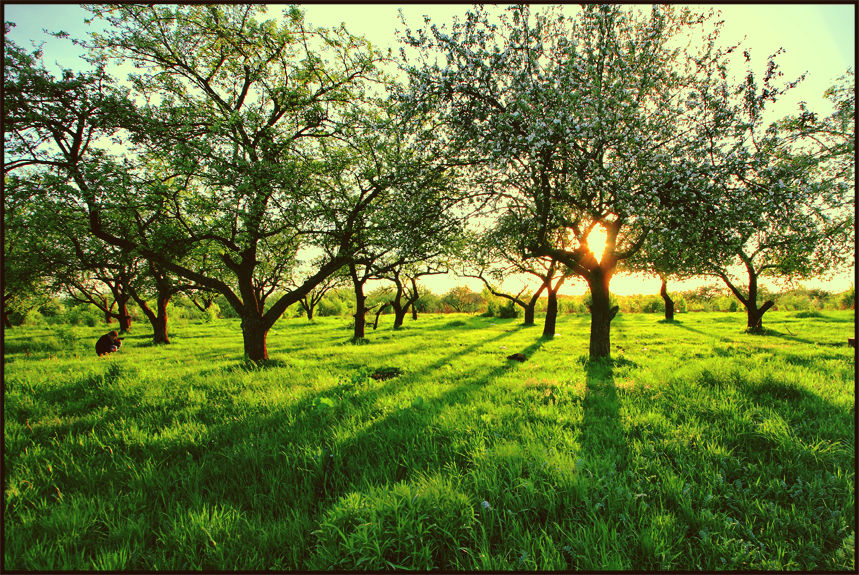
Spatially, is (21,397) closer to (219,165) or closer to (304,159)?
(219,165)

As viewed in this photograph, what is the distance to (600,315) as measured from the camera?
12945mm

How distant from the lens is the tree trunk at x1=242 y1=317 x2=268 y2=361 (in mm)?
12742

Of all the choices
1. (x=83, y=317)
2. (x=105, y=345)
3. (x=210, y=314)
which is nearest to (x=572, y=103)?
(x=105, y=345)

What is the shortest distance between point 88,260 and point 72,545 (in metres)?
14.0

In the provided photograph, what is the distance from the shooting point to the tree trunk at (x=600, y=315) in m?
12.7

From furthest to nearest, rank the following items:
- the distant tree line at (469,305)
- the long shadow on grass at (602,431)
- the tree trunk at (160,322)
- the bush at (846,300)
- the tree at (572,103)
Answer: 1. the bush at (846,300)
2. the distant tree line at (469,305)
3. the tree trunk at (160,322)
4. the tree at (572,103)
5. the long shadow on grass at (602,431)

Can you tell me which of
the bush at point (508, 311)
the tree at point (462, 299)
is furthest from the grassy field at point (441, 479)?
the tree at point (462, 299)

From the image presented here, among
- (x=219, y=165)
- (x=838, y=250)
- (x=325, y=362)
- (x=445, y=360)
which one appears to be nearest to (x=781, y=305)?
(x=838, y=250)

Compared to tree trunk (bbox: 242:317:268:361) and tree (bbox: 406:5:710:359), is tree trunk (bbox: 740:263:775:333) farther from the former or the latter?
tree trunk (bbox: 242:317:268:361)

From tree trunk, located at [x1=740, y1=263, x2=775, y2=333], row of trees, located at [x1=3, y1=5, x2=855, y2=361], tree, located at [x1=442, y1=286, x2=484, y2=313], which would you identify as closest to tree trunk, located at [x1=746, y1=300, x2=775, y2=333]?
tree trunk, located at [x1=740, y1=263, x2=775, y2=333]

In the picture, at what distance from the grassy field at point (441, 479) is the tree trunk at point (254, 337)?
522 centimetres

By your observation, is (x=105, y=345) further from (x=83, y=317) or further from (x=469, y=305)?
(x=469, y=305)

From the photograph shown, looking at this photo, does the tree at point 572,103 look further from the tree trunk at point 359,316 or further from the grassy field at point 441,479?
the tree trunk at point 359,316

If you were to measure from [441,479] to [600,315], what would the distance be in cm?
1172
